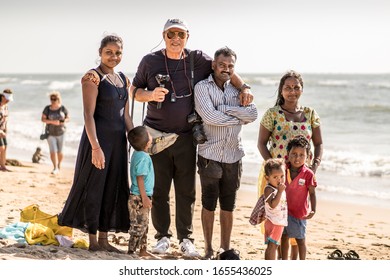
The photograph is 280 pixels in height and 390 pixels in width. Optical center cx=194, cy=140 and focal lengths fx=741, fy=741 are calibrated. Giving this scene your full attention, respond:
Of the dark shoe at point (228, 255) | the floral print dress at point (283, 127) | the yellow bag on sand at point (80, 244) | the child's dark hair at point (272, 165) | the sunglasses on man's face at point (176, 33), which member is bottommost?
the yellow bag on sand at point (80, 244)

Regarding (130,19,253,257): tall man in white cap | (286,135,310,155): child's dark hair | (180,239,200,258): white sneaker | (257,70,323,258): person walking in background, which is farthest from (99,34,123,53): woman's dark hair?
(180,239,200,258): white sneaker

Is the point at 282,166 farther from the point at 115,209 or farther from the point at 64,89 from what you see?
the point at 64,89

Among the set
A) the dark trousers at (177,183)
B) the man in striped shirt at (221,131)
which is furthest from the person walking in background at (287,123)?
the dark trousers at (177,183)

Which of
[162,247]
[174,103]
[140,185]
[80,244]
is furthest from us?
[162,247]

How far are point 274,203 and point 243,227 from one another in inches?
115

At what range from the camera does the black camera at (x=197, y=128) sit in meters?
5.55

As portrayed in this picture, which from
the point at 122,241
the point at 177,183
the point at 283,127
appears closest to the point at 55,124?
the point at 122,241

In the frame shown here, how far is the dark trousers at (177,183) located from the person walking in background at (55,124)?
225 inches

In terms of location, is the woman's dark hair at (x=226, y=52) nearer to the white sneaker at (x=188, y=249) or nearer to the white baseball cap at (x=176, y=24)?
the white baseball cap at (x=176, y=24)

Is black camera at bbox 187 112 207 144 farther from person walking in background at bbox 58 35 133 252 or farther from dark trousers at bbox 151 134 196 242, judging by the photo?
person walking in background at bbox 58 35 133 252

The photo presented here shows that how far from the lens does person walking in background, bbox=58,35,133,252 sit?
5.32 meters

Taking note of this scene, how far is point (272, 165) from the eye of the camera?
5.21 metres

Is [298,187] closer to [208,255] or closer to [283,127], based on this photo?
[283,127]
